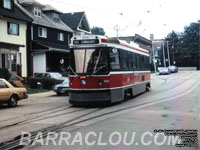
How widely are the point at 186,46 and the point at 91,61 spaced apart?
A: 76.6 meters

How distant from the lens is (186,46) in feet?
279

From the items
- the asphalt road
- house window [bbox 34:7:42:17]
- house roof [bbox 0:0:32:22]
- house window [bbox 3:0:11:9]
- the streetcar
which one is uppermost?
house window [bbox 34:7:42:17]

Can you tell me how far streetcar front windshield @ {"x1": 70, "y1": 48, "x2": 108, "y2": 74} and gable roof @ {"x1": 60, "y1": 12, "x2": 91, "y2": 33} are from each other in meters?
30.0

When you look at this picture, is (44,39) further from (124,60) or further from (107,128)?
(107,128)

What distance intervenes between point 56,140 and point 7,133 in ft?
5.81

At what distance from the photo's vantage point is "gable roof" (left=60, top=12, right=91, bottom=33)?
43416 millimetres

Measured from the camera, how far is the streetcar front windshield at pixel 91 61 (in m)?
13.4

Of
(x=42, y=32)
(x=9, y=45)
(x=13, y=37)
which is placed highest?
(x=42, y=32)

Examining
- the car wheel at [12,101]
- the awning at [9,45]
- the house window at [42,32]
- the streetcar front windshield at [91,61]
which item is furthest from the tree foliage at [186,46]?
the car wheel at [12,101]

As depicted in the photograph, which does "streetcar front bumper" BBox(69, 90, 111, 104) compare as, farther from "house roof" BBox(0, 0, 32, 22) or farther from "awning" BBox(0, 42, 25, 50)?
"house roof" BBox(0, 0, 32, 22)

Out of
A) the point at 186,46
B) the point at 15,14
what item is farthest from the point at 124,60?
the point at 186,46

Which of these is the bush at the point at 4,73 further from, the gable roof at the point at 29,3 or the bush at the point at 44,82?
the gable roof at the point at 29,3

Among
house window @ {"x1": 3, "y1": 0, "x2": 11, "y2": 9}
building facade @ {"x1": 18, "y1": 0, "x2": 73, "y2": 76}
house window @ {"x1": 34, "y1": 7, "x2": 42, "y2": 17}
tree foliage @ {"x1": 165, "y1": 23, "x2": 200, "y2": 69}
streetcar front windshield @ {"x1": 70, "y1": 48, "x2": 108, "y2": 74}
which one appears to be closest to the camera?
streetcar front windshield @ {"x1": 70, "y1": 48, "x2": 108, "y2": 74}

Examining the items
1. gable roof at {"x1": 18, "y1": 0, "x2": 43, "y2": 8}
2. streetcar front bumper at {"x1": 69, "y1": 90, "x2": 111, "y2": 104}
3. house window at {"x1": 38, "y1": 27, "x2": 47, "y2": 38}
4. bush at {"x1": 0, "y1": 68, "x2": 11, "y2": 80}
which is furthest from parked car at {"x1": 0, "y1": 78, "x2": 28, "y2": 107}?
gable roof at {"x1": 18, "y1": 0, "x2": 43, "y2": 8}
